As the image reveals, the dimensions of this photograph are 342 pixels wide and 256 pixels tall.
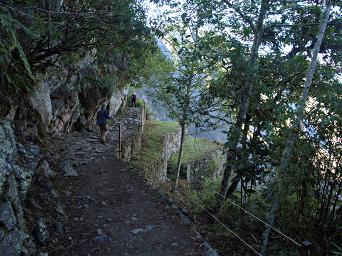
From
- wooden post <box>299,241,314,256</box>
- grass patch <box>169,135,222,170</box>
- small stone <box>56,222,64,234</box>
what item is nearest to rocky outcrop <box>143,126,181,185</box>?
grass patch <box>169,135,222,170</box>

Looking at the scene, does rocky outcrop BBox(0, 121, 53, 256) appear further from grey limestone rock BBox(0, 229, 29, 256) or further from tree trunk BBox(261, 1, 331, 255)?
tree trunk BBox(261, 1, 331, 255)

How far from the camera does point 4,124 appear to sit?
19.2 feet

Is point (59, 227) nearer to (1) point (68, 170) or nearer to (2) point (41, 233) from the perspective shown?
(2) point (41, 233)

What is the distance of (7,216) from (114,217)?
3.33 meters

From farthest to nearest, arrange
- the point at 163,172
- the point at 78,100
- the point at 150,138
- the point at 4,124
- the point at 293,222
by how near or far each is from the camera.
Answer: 1. the point at 150,138
2. the point at 163,172
3. the point at 78,100
4. the point at 293,222
5. the point at 4,124

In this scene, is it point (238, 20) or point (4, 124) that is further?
point (238, 20)

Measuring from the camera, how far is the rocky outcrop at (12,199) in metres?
4.46

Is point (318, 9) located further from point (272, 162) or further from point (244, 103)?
point (272, 162)

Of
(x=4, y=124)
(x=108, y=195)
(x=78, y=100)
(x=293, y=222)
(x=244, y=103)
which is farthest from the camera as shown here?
(x=78, y=100)

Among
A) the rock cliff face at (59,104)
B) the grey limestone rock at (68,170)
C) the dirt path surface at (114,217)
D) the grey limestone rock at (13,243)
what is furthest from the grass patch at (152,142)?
the grey limestone rock at (13,243)

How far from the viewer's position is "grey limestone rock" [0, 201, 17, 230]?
176 inches

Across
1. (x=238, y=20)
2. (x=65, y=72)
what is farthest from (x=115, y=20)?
(x=65, y=72)

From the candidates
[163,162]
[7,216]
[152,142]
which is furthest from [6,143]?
[152,142]

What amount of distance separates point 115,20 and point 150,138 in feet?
47.8
